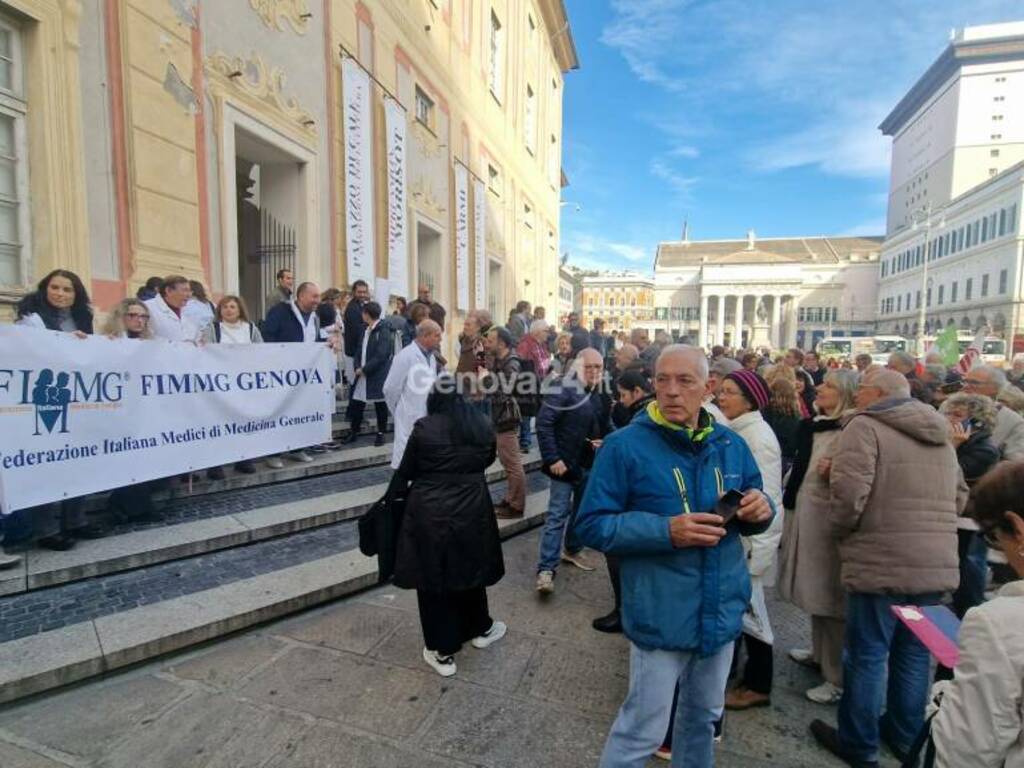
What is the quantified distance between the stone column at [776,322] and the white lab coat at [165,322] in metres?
89.4

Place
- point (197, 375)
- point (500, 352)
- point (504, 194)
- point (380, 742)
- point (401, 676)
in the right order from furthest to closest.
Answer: point (504, 194) < point (500, 352) < point (197, 375) < point (401, 676) < point (380, 742)

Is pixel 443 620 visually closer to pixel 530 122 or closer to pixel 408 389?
pixel 408 389

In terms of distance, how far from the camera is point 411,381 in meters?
4.92

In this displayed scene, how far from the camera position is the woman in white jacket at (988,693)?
4.08ft

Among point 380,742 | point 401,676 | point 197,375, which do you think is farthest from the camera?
point 197,375

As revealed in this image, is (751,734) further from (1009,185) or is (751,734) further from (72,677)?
(1009,185)

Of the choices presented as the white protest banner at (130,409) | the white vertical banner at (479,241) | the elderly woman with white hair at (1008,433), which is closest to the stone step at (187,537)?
the white protest banner at (130,409)

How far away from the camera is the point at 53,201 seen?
5008 millimetres

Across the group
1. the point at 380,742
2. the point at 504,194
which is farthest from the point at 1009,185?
the point at 380,742

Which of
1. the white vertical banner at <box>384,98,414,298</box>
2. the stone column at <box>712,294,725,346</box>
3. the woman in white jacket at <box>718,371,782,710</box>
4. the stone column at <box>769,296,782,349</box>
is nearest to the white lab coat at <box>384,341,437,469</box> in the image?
the woman in white jacket at <box>718,371,782,710</box>

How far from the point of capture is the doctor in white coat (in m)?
4.94

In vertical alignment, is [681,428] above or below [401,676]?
above

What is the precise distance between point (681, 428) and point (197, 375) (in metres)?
4.56

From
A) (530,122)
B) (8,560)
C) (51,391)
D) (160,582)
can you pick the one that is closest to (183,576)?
(160,582)
